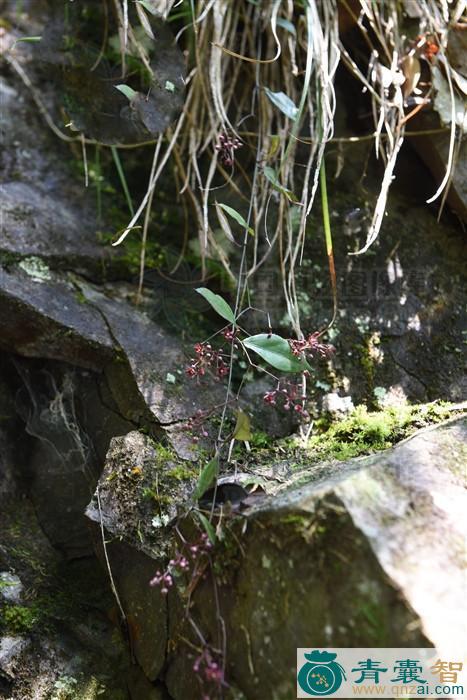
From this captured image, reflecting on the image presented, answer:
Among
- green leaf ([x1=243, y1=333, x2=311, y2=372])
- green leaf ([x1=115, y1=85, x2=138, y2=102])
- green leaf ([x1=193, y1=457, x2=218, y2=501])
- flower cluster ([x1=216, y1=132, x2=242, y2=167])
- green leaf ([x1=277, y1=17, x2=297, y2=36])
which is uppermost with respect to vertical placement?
green leaf ([x1=277, y1=17, x2=297, y2=36])

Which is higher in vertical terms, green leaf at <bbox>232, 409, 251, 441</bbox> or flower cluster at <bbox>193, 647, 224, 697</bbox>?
green leaf at <bbox>232, 409, 251, 441</bbox>

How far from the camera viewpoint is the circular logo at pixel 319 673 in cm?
99

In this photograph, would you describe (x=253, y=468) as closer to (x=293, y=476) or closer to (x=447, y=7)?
(x=293, y=476)

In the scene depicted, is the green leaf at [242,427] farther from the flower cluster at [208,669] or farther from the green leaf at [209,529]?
the flower cluster at [208,669]

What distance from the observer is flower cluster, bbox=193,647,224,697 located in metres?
1.03

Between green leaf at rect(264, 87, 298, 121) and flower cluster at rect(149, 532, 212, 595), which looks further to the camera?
green leaf at rect(264, 87, 298, 121)

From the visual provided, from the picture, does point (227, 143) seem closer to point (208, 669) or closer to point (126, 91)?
point (126, 91)

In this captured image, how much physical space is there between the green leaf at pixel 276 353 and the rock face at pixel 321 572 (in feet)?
0.74

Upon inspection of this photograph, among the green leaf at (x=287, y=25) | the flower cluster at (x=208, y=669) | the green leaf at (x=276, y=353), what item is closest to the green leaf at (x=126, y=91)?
the green leaf at (x=287, y=25)

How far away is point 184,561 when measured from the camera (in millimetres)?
1130

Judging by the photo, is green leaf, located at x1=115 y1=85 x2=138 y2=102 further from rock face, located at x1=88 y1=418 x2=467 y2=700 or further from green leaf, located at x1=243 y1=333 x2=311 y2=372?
rock face, located at x1=88 y1=418 x2=467 y2=700

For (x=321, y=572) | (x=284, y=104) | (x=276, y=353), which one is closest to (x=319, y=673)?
(x=321, y=572)

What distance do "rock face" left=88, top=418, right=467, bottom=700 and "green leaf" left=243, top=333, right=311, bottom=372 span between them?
224 millimetres

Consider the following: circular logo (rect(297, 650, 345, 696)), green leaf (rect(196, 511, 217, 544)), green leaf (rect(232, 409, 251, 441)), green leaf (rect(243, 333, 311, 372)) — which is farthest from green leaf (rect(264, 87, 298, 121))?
circular logo (rect(297, 650, 345, 696))
